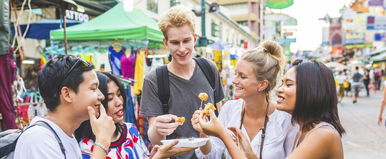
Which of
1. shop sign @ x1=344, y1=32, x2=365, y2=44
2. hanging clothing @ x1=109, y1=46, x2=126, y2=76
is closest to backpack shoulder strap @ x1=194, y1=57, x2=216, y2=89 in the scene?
hanging clothing @ x1=109, y1=46, x2=126, y2=76

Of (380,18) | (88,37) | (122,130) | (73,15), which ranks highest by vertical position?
(380,18)

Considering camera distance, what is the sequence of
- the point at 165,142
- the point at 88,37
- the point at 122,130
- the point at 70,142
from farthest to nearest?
the point at 88,37 < the point at 122,130 < the point at 165,142 < the point at 70,142

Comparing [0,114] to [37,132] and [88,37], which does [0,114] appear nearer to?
[37,132]

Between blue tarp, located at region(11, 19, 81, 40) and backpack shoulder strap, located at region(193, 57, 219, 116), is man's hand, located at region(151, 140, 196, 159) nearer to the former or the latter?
backpack shoulder strap, located at region(193, 57, 219, 116)

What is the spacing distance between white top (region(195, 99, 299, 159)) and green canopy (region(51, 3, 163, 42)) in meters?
4.47

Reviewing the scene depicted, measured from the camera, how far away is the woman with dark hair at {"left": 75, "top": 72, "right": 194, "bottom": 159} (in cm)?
218

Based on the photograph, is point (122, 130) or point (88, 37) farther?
point (88, 37)

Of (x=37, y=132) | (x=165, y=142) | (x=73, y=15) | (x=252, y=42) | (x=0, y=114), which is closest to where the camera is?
(x=37, y=132)

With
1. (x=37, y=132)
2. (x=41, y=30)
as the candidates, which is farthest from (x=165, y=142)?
(x=41, y=30)

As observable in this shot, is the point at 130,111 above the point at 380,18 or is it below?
below

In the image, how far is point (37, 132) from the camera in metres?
1.47

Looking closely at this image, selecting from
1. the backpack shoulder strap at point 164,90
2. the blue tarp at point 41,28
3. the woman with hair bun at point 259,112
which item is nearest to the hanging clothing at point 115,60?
the blue tarp at point 41,28

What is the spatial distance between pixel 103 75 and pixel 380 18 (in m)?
18.4

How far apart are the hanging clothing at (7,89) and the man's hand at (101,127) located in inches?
108
